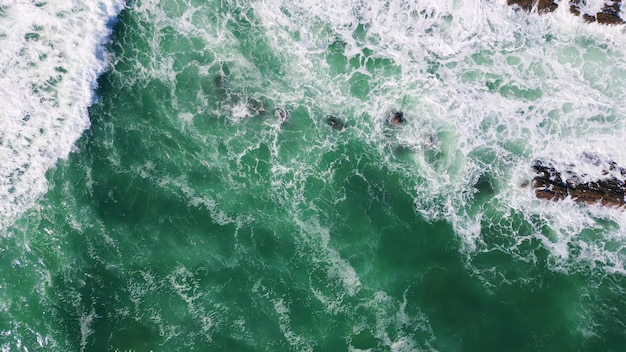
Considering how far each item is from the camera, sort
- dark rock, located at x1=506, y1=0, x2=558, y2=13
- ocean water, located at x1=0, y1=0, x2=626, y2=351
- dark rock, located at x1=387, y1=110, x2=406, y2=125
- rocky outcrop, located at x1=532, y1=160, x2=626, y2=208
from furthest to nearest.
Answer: dark rock, located at x1=506, y1=0, x2=558, y2=13 < dark rock, located at x1=387, y1=110, x2=406, y2=125 < rocky outcrop, located at x1=532, y1=160, x2=626, y2=208 < ocean water, located at x1=0, y1=0, x2=626, y2=351

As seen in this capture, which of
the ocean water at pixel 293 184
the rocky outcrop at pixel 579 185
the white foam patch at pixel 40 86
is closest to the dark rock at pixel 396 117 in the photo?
the ocean water at pixel 293 184

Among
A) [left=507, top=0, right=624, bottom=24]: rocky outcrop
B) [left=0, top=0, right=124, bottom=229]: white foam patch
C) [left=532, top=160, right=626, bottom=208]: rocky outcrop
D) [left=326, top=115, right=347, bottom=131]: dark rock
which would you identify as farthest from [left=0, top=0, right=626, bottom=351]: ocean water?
[left=507, top=0, right=624, bottom=24]: rocky outcrop

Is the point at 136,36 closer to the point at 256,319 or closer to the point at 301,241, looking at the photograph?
the point at 301,241

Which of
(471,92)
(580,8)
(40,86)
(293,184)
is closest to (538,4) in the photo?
(580,8)

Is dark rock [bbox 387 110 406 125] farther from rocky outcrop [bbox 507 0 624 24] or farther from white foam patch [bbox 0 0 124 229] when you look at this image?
white foam patch [bbox 0 0 124 229]

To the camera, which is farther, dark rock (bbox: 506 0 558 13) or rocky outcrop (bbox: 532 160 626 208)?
dark rock (bbox: 506 0 558 13)

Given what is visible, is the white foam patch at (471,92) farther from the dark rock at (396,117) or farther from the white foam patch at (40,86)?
the white foam patch at (40,86)

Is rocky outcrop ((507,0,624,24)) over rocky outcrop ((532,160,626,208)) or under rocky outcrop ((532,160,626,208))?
over
